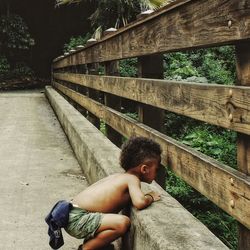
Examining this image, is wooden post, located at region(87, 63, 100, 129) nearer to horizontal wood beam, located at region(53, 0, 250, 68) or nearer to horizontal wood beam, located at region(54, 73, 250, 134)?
horizontal wood beam, located at region(53, 0, 250, 68)

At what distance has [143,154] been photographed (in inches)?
116

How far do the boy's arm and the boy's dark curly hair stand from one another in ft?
0.35

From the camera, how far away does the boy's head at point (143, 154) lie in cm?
294

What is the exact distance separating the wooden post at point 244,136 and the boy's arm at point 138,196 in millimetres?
680

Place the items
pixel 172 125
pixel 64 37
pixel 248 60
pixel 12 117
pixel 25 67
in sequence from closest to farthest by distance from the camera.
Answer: pixel 248 60 < pixel 172 125 < pixel 12 117 < pixel 25 67 < pixel 64 37

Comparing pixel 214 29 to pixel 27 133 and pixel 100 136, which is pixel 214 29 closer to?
pixel 100 136

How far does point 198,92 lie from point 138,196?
0.66 metres

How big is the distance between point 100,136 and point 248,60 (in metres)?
3.40

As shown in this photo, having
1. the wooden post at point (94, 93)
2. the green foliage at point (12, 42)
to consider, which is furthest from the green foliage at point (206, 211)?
the green foliage at point (12, 42)

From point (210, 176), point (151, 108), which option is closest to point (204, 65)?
point (151, 108)

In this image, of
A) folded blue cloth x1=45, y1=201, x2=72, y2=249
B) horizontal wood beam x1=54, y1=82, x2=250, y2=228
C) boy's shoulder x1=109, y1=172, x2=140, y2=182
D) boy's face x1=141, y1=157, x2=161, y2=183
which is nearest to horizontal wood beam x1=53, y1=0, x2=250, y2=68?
horizontal wood beam x1=54, y1=82, x2=250, y2=228

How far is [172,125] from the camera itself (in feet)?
32.3

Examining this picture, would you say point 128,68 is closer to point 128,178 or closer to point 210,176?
point 128,178

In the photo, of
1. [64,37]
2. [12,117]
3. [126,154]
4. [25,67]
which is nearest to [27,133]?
[12,117]
